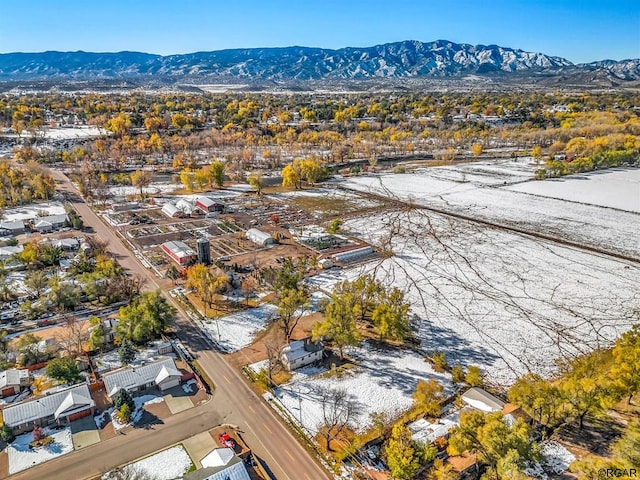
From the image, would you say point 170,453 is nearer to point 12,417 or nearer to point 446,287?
point 12,417

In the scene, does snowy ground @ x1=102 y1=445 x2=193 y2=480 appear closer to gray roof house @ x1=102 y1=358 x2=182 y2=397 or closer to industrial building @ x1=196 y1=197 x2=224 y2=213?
gray roof house @ x1=102 y1=358 x2=182 y2=397

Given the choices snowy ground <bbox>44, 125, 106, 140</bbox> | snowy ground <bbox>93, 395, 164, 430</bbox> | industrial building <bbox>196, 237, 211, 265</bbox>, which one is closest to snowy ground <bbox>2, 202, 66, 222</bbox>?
industrial building <bbox>196, 237, 211, 265</bbox>

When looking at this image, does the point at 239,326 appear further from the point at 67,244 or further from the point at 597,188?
the point at 597,188

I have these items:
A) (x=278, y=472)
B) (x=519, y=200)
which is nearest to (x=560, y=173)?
(x=519, y=200)

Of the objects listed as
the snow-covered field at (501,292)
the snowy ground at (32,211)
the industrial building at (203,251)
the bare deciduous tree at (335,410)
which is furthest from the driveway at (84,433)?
the snowy ground at (32,211)

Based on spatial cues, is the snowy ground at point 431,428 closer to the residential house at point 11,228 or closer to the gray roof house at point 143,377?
the gray roof house at point 143,377

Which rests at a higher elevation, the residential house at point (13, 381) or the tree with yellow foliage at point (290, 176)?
the tree with yellow foliage at point (290, 176)

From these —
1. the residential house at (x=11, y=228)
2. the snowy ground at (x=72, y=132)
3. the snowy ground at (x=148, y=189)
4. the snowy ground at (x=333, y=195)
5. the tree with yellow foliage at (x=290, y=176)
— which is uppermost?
the snowy ground at (x=72, y=132)
